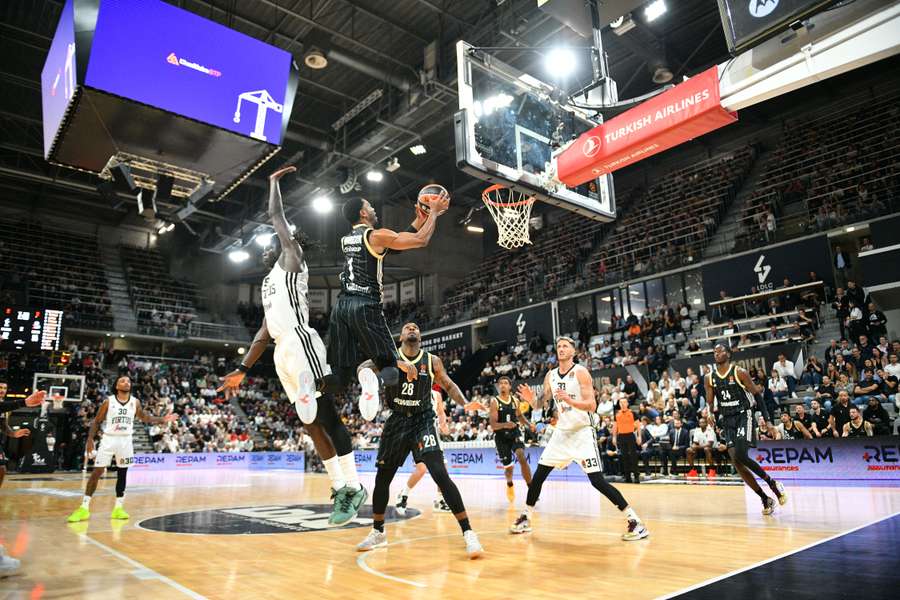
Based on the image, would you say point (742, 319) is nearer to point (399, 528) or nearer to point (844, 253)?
point (844, 253)

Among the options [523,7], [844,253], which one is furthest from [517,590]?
[844,253]

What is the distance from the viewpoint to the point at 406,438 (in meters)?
5.03

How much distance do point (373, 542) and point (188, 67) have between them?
729 centimetres

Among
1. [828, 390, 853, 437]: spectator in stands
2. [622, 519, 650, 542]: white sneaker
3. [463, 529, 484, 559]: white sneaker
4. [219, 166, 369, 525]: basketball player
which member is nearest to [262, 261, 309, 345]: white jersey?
[219, 166, 369, 525]: basketball player

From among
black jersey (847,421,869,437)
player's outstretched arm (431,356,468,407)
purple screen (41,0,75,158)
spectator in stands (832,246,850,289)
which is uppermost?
purple screen (41,0,75,158)

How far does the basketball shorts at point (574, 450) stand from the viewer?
5832 mm

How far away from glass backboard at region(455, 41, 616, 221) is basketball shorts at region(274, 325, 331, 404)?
4.03 metres

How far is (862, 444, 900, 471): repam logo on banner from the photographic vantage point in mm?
10297

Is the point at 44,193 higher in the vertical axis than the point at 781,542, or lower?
higher

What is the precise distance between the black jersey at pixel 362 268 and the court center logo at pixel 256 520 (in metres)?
2.81

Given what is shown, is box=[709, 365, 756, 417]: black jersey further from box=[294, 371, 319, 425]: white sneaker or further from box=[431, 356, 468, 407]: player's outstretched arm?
box=[294, 371, 319, 425]: white sneaker

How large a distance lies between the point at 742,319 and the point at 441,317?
15.2 meters

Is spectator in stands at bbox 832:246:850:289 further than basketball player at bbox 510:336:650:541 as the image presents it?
Yes

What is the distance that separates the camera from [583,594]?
3.45 metres
